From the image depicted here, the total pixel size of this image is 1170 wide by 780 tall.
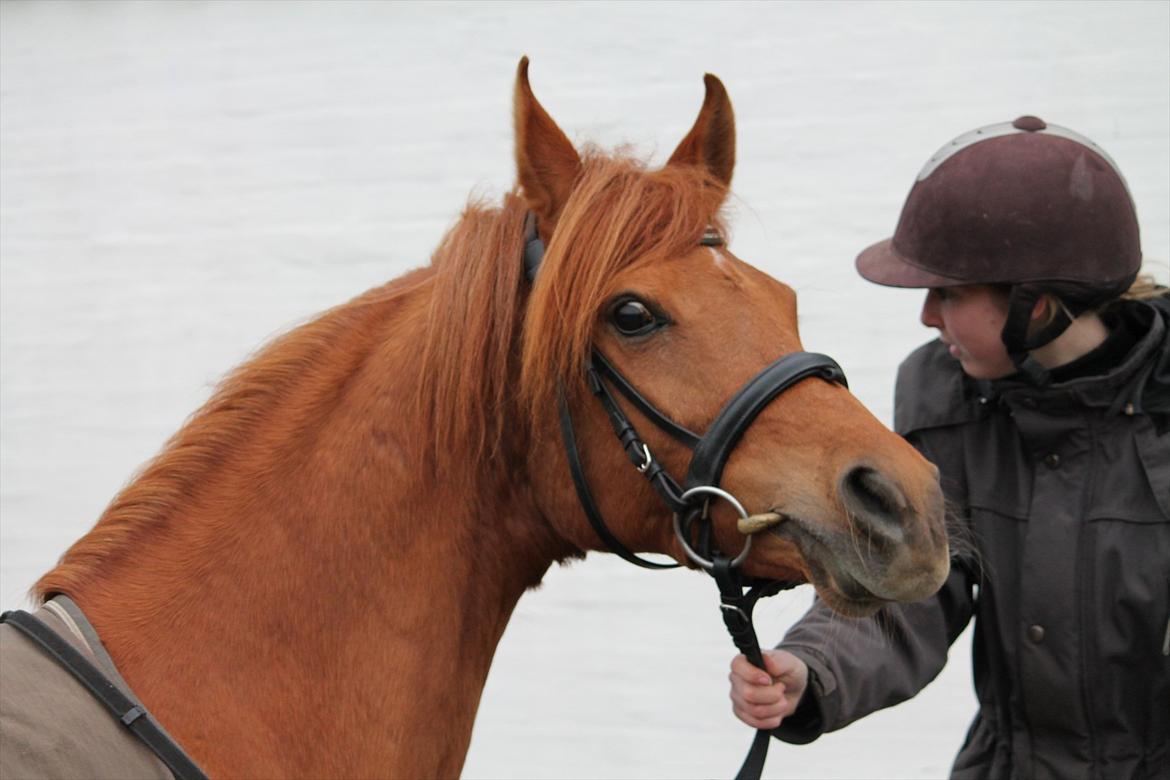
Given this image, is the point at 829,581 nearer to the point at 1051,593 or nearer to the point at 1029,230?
the point at 1051,593

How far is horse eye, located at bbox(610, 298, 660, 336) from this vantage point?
5.57 feet

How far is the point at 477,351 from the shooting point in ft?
5.69

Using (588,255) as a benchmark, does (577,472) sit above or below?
below

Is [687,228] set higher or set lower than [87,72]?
lower

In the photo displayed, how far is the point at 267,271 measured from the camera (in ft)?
13.8

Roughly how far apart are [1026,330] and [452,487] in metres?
0.97

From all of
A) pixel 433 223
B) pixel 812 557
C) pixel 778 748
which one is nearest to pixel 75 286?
pixel 433 223

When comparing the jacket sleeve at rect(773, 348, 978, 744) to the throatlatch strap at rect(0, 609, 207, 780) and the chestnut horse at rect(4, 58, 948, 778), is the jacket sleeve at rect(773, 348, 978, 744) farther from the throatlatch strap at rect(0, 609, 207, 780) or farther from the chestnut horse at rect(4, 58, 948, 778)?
the throatlatch strap at rect(0, 609, 207, 780)

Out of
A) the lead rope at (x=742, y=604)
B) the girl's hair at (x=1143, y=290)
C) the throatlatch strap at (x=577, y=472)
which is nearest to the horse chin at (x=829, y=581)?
the lead rope at (x=742, y=604)

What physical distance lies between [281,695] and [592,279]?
723 mm

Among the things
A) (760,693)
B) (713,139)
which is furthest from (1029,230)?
(760,693)

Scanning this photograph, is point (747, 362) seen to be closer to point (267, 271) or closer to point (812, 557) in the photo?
point (812, 557)

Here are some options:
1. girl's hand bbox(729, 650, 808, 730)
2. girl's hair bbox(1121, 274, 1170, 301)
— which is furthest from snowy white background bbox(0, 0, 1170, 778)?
girl's hand bbox(729, 650, 808, 730)

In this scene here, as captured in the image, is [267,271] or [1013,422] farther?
[267,271]
